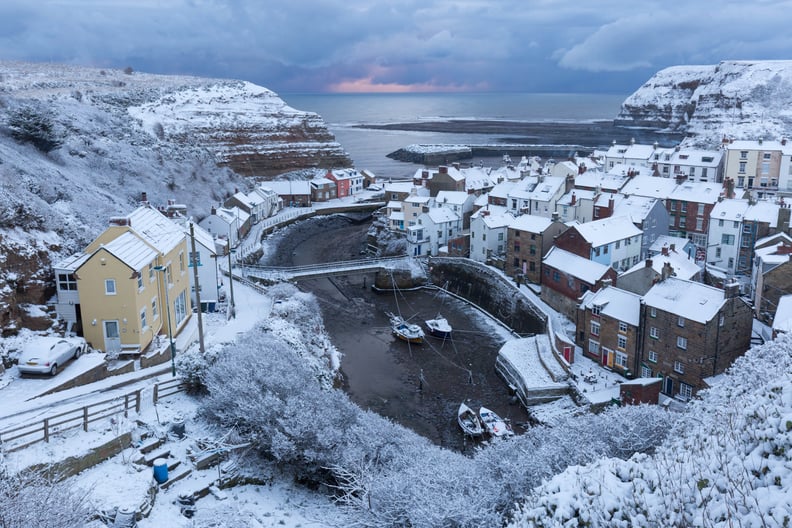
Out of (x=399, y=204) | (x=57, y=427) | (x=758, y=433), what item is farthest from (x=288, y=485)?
(x=399, y=204)

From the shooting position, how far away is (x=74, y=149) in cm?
5388

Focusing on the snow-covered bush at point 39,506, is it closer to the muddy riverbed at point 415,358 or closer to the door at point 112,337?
the door at point 112,337

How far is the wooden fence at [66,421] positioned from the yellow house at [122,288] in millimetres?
4328

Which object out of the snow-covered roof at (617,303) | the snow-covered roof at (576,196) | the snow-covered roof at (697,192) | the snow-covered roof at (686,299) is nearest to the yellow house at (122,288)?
the snow-covered roof at (617,303)

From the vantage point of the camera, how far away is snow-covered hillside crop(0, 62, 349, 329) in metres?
28.9

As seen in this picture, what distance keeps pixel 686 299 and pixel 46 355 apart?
27597 millimetres

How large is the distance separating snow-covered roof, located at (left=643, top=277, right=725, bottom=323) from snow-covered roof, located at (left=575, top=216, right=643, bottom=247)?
871 cm

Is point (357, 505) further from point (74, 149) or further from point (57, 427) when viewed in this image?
point (74, 149)

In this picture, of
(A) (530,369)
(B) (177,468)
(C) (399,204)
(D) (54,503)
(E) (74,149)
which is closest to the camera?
(D) (54,503)

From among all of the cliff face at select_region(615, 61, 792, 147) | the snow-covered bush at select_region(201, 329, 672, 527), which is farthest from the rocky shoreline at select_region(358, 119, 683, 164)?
the snow-covered bush at select_region(201, 329, 672, 527)

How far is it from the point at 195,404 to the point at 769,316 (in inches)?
1172

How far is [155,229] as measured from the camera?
98.5 feet

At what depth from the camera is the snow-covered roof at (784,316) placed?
26.5m

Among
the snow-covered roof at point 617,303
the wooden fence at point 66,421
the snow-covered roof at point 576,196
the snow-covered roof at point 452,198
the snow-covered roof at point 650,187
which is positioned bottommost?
the snow-covered roof at point 617,303
